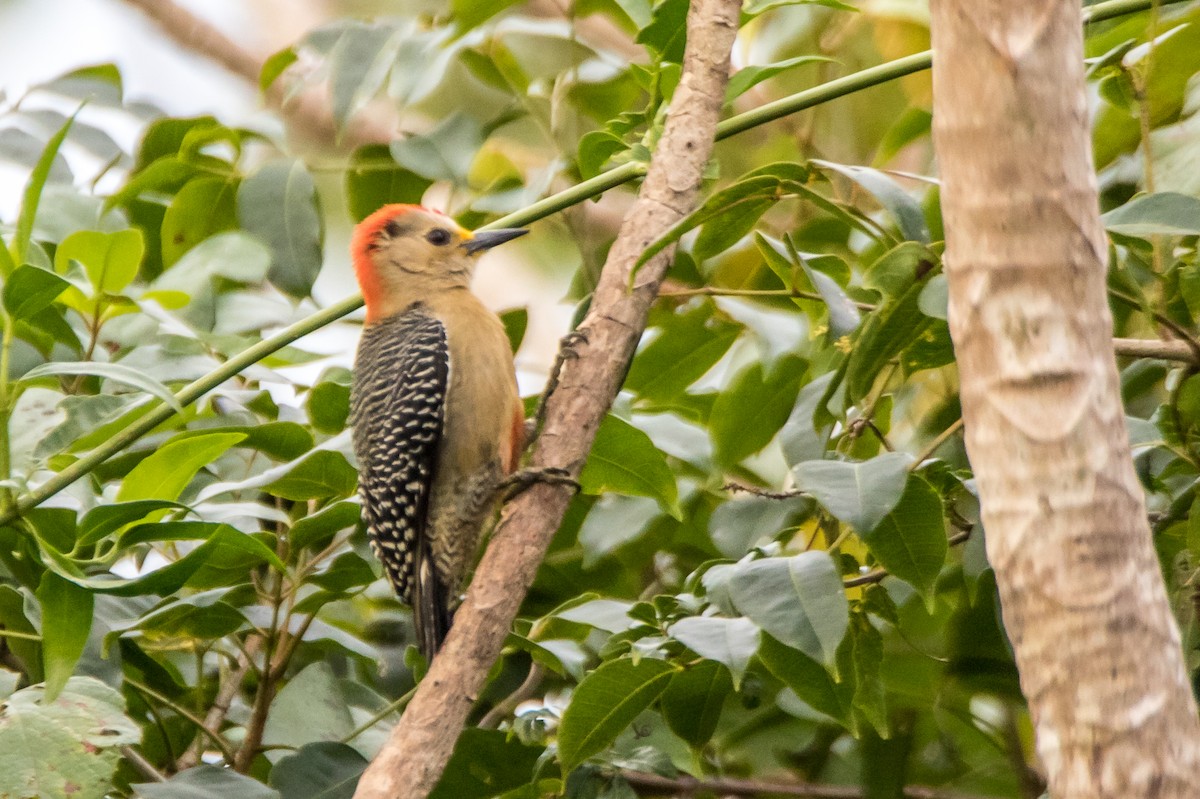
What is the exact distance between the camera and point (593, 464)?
2572 mm

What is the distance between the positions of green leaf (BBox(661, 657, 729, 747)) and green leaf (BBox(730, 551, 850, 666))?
307mm

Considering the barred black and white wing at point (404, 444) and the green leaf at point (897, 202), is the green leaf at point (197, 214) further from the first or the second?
the green leaf at point (897, 202)

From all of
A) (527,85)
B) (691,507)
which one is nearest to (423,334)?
(527,85)

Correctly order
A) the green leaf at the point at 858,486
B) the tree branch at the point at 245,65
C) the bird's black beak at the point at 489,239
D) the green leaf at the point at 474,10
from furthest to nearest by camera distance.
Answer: the tree branch at the point at 245,65 → the bird's black beak at the point at 489,239 → the green leaf at the point at 474,10 → the green leaf at the point at 858,486

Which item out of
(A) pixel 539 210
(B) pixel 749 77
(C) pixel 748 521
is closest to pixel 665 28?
(B) pixel 749 77

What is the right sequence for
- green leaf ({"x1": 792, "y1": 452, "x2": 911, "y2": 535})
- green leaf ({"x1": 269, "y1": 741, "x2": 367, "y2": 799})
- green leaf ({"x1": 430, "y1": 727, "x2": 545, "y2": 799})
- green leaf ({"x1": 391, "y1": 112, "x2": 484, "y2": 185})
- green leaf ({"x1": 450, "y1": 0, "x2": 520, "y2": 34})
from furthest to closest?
green leaf ({"x1": 391, "y1": 112, "x2": 484, "y2": 185}) → green leaf ({"x1": 450, "y1": 0, "x2": 520, "y2": 34}) → green leaf ({"x1": 430, "y1": 727, "x2": 545, "y2": 799}) → green leaf ({"x1": 269, "y1": 741, "x2": 367, "y2": 799}) → green leaf ({"x1": 792, "y1": 452, "x2": 911, "y2": 535})

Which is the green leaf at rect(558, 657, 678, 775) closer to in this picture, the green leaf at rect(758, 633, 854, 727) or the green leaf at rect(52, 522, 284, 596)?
the green leaf at rect(758, 633, 854, 727)

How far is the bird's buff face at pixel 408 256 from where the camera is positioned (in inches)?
149

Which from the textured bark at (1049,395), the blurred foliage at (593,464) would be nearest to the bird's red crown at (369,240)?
the blurred foliage at (593,464)

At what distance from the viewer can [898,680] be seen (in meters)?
2.59

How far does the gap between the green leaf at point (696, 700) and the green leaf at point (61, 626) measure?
3.03 ft

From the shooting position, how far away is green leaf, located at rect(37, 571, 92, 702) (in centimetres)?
200

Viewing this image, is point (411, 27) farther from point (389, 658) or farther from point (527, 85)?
point (389, 658)

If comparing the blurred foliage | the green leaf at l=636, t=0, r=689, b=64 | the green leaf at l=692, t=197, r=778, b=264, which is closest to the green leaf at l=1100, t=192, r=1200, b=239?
the blurred foliage
